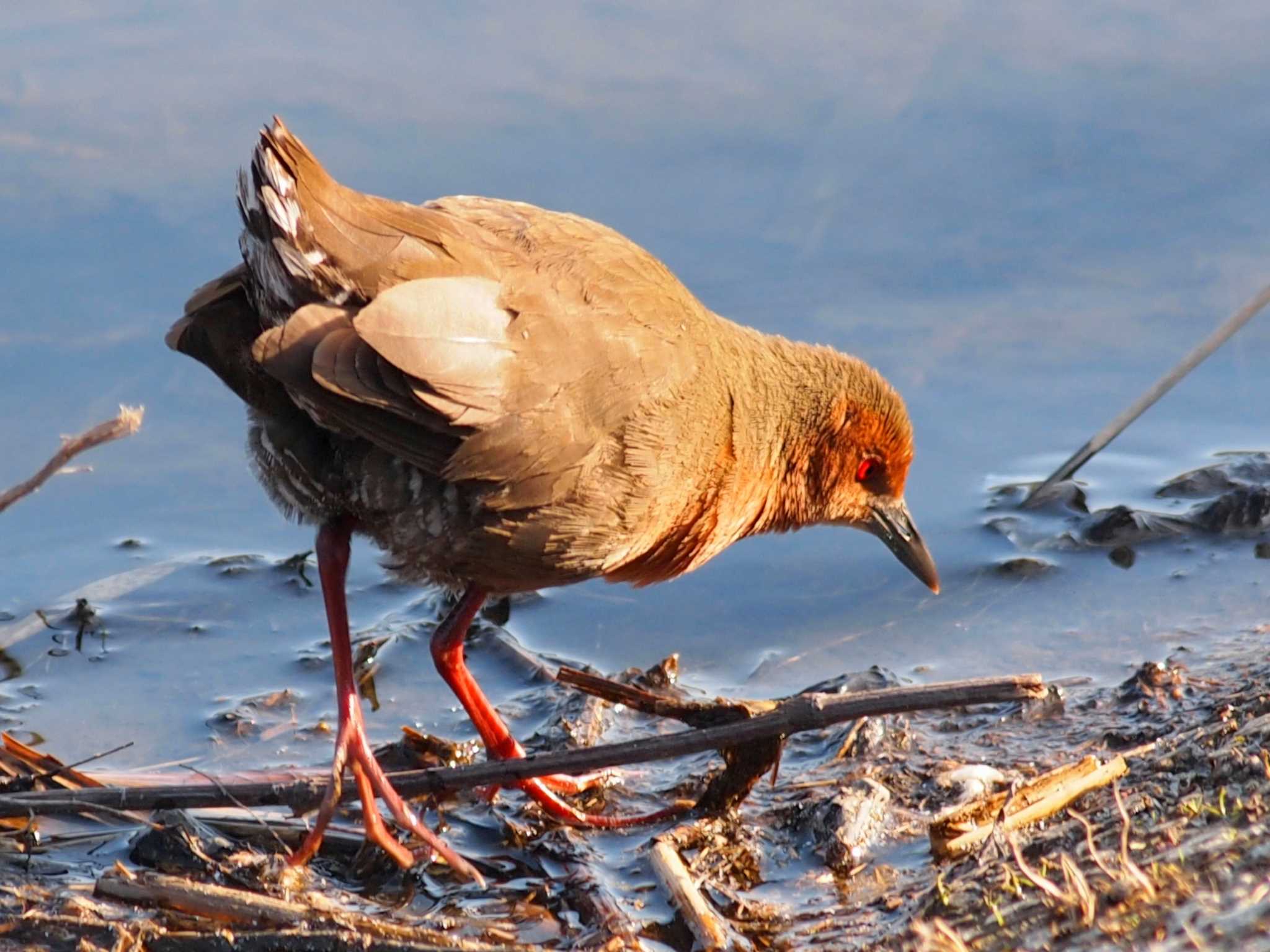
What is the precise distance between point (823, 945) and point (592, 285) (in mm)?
1827

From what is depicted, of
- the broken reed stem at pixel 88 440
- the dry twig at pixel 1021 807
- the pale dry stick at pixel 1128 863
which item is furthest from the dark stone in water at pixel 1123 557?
the broken reed stem at pixel 88 440

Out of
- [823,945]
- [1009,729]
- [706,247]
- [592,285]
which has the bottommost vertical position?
[823,945]

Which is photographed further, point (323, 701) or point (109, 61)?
point (109, 61)

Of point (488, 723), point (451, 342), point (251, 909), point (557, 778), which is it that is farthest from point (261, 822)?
point (451, 342)

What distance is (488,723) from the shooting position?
190 inches

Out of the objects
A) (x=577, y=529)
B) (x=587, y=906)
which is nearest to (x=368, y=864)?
(x=587, y=906)

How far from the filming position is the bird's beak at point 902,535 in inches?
217

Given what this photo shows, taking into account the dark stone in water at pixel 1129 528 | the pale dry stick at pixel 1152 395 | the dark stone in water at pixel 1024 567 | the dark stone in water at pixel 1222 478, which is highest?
the pale dry stick at pixel 1152 395

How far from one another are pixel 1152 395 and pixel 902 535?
3.89ft

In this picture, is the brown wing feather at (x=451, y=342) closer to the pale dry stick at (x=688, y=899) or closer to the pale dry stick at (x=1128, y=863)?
the pale dry stick at (x=688, y=899)

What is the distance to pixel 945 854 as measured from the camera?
4082 mm

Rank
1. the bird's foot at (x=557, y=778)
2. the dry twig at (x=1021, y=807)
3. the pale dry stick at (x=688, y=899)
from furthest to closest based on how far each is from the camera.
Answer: the bird's foot at (x=557, y=778), the dry twig at (x=1021, y=807), the pale dry stick at (x=688, y=899)

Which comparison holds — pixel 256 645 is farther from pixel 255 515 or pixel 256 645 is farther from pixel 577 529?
pixel 577 529

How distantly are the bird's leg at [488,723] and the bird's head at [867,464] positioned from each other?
3.80 ft
